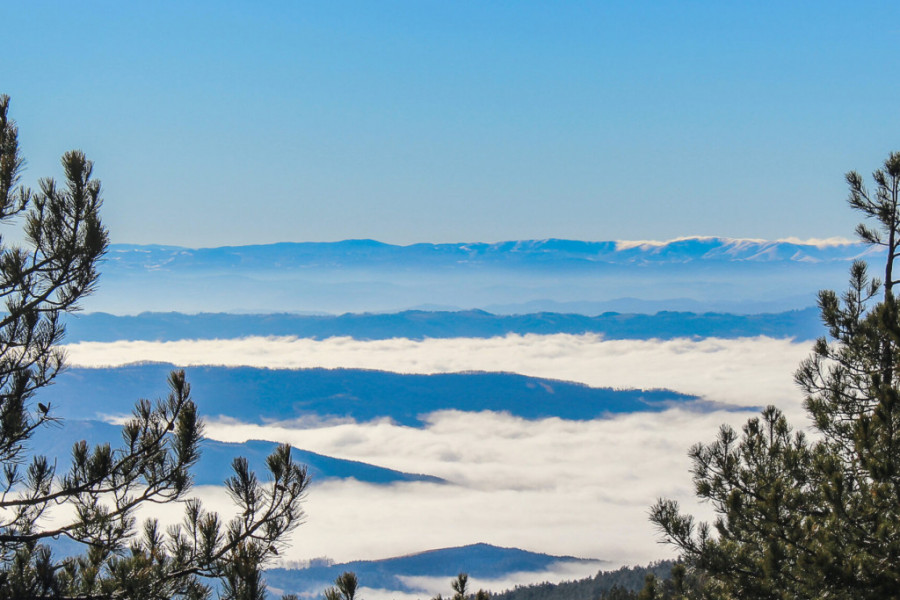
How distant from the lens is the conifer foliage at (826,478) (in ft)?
32.2

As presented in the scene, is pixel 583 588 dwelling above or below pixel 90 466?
below

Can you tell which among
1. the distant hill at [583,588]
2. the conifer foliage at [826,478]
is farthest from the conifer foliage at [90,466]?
the distant hill at [583,588]

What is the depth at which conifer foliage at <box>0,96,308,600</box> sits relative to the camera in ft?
29.3

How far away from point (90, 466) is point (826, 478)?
361 inches

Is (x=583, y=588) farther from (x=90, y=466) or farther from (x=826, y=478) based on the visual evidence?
(x=90, y=466)

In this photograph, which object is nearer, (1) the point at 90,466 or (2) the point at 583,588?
(1) the point at 90,466

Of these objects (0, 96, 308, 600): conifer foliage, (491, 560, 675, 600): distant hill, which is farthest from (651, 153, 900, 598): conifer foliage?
(491, 560, 675, 600): distant hill

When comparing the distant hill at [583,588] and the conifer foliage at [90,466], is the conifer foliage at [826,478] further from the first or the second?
the distant hill at [583,588]

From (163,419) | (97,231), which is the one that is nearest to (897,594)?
(163,419)

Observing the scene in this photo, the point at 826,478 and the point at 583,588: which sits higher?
the point at 826,478

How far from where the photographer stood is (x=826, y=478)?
403 inches

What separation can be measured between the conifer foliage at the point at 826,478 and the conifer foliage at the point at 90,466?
6462 millimetres

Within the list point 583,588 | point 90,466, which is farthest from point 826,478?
point 583,588

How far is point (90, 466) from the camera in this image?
29.7 ft
